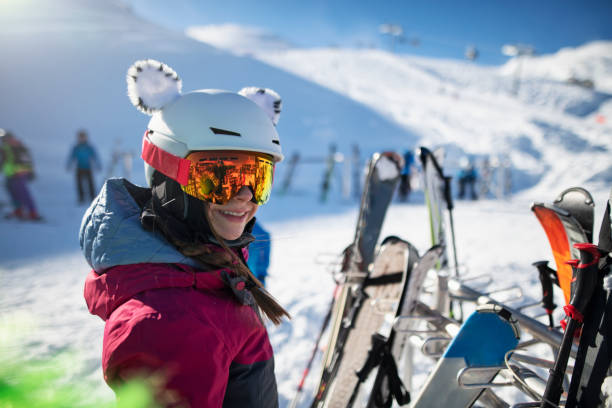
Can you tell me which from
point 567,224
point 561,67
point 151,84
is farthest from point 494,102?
point 151,84

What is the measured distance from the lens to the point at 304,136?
866 inches

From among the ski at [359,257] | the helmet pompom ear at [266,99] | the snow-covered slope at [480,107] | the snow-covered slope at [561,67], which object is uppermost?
the snow-covered slope at [561,67]

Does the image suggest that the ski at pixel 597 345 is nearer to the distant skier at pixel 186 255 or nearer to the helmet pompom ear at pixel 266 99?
the distant skier at pixel 186 255

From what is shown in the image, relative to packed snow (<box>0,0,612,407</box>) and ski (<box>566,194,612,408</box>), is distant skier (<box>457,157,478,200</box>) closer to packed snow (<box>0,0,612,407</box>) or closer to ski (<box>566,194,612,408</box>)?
packed snow (<box>0,0,612,407</box>)

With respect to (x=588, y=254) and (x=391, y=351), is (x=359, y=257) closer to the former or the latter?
(x=391, y=351)

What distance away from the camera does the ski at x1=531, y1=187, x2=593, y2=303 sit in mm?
1324

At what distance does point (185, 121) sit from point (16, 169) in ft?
27.6

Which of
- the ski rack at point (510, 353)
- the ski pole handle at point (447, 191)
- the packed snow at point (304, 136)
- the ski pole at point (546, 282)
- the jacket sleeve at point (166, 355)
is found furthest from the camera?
the packed snow at point (304, 136)

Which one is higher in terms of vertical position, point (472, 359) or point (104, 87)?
point (104, 87)

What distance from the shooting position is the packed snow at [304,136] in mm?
3855

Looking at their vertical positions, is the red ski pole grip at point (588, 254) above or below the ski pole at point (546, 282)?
above

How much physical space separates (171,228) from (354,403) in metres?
1.38

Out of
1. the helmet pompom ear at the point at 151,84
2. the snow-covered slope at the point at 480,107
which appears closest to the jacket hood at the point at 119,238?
the helmet pompom ear at the point at 151,84

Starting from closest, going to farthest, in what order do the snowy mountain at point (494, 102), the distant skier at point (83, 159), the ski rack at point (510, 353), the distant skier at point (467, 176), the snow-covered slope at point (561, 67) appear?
the ski rack at point (510, 353)
the distant skier at point (83, 159)
the distant skier at point (467, 176)
the snowy mountain at point (494, 102)
the snow-covered slope at point (561, 67)
